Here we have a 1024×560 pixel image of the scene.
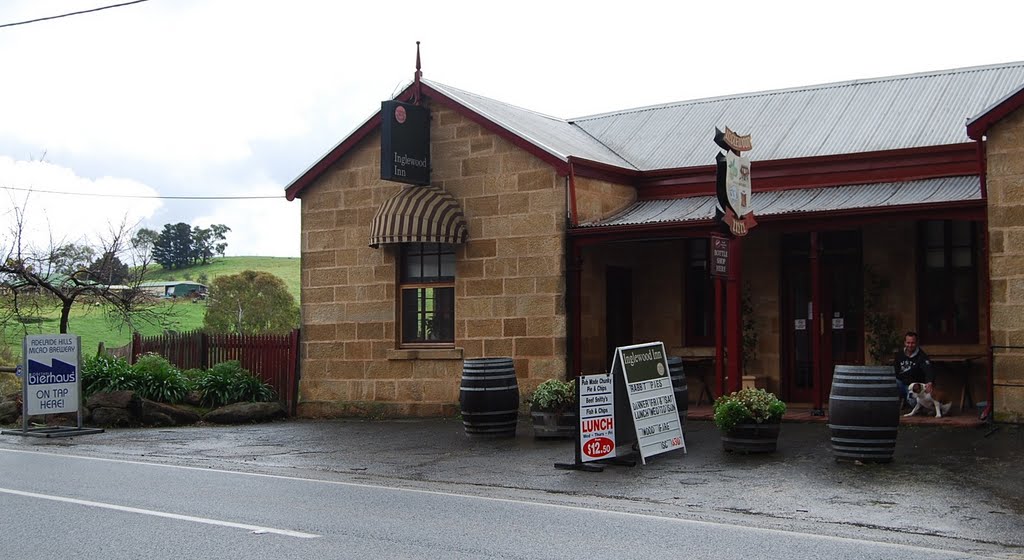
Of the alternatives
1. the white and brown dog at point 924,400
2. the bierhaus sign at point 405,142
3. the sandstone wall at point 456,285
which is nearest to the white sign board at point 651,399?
the white and brown dog at point 924,400

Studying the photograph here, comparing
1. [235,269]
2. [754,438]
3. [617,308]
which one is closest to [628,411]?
[754,438]

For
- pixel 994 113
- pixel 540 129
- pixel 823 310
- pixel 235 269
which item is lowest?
pixel 823 310

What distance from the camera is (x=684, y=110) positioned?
22.1m

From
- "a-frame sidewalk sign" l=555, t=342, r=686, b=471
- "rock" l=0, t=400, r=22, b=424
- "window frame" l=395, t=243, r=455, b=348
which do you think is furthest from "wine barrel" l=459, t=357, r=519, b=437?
"rock" l=0, t=400, r=22, b=424

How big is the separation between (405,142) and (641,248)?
454 centimetres

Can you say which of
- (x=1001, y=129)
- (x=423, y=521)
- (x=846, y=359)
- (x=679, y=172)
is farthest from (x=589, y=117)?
(x=423, y=521)

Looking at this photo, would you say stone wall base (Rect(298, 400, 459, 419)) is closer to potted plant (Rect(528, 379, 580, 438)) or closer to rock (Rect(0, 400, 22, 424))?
potted plant (Rect(528, 379, 580, 438))

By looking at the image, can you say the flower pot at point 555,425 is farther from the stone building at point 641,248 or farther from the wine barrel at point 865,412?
the wine barrel at point 865,412

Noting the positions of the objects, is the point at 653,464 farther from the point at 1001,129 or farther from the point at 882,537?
the point at 1001,129

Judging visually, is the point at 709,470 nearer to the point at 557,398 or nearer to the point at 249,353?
the point at 557,398

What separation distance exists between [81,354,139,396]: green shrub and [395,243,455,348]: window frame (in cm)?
513

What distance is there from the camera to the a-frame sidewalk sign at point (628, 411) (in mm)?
12531

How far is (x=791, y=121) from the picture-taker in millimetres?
19656

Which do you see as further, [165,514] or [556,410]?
[556,410]
